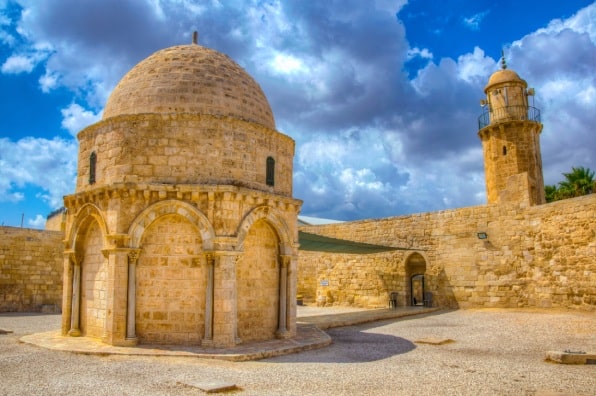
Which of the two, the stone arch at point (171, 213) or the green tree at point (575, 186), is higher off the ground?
the green tree at point (575, 186)

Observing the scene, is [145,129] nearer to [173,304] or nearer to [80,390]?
[173,304]

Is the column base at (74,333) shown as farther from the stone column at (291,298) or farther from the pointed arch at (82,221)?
the stone column at (291,298)

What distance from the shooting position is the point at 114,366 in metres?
7.86

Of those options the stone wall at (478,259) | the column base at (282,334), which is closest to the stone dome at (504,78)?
the stone wall at (478,259)

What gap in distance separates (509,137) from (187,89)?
1790 centimetres

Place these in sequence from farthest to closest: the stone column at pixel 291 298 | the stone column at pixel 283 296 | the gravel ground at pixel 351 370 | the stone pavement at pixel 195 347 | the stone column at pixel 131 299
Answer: the stone column at pixel 291 298, the stone column at pixel 283 296, the stone column at pixel 131 299, the stone pavement at pixel 195 347, the gravel ground at pixel 351 370

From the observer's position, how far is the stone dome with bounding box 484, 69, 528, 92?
77.5 ft

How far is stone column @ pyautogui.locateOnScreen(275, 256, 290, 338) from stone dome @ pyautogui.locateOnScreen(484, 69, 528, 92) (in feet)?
59.4

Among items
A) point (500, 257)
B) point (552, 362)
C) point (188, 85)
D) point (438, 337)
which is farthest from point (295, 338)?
point (500, 257)

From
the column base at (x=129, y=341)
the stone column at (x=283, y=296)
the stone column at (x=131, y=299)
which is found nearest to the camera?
the column base at (x=129, y=341)

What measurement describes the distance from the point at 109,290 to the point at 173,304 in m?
1.35

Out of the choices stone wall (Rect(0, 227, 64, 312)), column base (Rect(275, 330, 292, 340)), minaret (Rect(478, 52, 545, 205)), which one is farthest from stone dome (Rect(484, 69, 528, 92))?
stone wall (Rect(0, 227, 64, 312))

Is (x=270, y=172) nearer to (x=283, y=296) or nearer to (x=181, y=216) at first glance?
(x=181, y=216)

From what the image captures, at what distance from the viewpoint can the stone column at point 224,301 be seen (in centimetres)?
944
